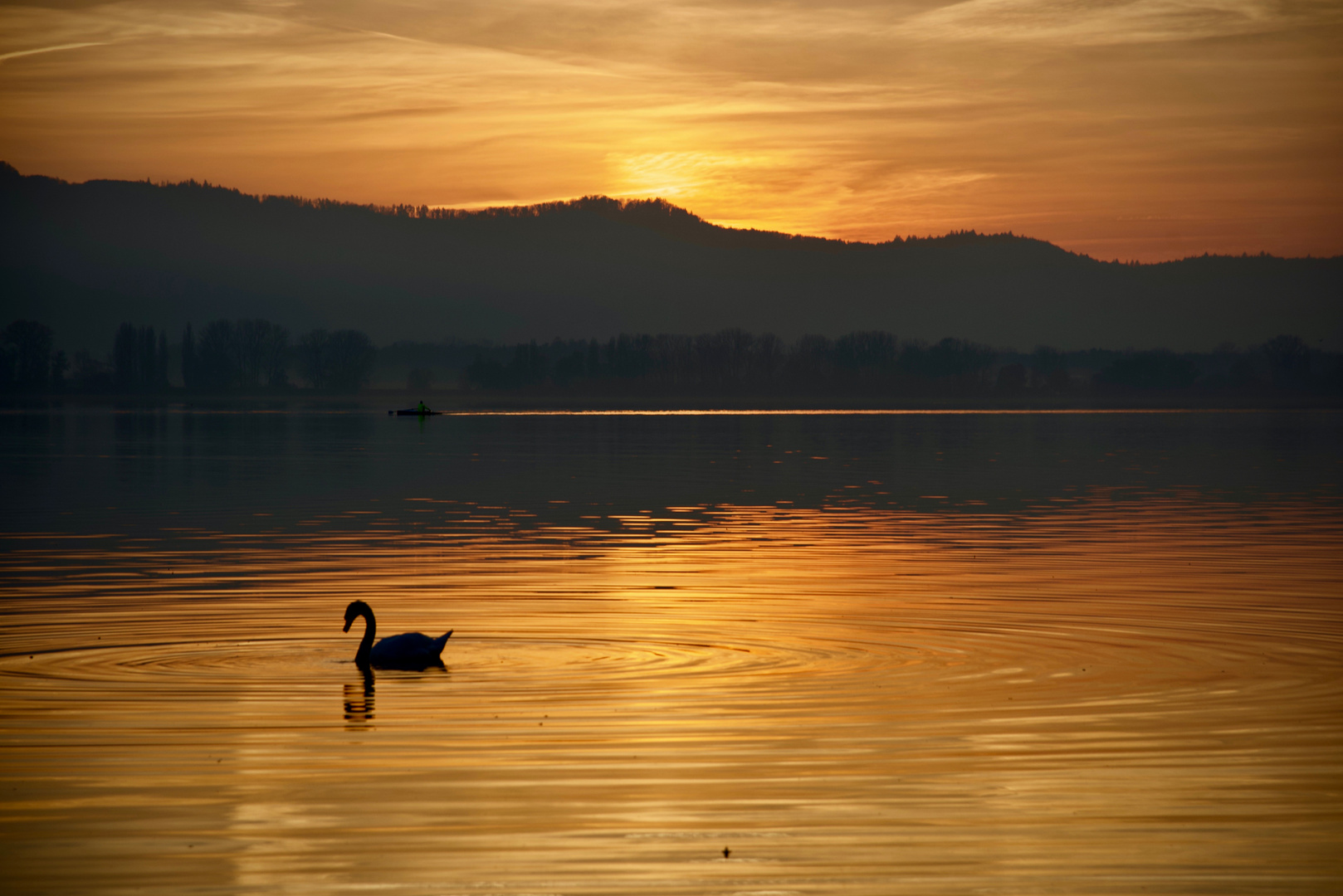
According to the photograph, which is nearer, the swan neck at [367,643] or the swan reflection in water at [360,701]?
the swan reflection in water at [360,701]

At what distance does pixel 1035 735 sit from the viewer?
16.2 m

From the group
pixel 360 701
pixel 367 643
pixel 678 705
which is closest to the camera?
pixel 678 705

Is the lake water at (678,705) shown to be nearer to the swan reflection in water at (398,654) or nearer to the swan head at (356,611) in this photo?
the swan reflection in water at (398,654)

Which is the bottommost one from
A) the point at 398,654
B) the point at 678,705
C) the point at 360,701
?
the point at 360,701

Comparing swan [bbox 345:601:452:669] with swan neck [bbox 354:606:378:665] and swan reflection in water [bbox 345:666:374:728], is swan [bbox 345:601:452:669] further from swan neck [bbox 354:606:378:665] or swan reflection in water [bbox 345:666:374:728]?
swan reflection in water [bbox 345:666:374:728]

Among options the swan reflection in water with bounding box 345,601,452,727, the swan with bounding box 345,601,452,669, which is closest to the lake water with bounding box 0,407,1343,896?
the swan reflection in water with bounding box 345,601,452,727

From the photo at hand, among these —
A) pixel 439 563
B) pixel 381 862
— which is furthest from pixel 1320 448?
pixel 381 862

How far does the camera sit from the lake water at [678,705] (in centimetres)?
1184

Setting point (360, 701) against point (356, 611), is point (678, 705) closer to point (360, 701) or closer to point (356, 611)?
point (360, 701)

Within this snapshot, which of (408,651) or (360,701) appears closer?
(360,701)

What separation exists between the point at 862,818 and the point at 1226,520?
34.7 m

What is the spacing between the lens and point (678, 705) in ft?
58.3

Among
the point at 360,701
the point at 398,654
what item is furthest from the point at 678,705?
the point at 398,654

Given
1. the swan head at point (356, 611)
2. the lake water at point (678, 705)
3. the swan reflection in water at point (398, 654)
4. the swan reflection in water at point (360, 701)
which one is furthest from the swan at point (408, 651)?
the swan head at point (356, 611)
